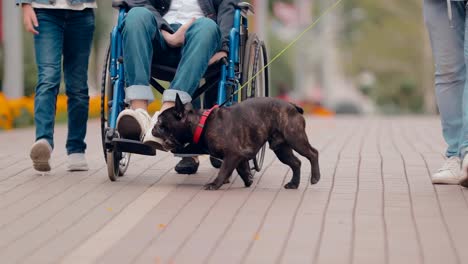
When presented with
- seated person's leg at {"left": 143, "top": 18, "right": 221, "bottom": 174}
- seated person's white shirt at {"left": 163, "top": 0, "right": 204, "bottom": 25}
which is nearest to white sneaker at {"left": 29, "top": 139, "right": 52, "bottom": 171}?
seated person's leg at {"left": 143, "top": 18, "right": 221, "bottom": 174}

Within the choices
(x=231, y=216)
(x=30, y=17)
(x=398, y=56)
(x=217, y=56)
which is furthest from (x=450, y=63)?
(x=398, y=56)

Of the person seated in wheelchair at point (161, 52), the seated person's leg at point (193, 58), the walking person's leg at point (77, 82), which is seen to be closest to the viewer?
the person seated in wheelchair at point (161, 52)

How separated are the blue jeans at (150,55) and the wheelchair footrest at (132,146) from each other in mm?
383

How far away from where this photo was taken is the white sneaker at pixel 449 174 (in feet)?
26.7

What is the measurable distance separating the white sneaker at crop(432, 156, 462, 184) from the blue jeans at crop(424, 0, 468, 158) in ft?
0.27

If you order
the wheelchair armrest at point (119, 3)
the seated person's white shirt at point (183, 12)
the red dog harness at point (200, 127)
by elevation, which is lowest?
the red dog harness at point (200, 127)

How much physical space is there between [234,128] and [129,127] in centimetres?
68

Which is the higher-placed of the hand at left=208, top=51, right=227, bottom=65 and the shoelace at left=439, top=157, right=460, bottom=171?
the hand at left=208, top=51, right=227, bottom=65

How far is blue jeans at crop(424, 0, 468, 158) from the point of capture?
8172 mm

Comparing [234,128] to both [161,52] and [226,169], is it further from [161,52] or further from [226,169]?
[161,52]

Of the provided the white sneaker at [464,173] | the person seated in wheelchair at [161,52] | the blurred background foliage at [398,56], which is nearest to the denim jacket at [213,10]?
the person seated in wheelchair at [161,52]

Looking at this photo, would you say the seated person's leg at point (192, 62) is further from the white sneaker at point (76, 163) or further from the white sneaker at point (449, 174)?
the white sneaker at point (449, 174)

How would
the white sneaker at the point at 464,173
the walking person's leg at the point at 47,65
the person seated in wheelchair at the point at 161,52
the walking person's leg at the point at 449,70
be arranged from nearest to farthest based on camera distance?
the white sneaker at the point at 464,173
the person seated in wheelchair at the point at 161,52
the walking person's leg at the point at 449,70
the walking person's leg at the point at 47,65

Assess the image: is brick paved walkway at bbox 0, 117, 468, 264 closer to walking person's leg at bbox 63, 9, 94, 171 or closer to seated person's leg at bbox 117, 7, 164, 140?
walking person's leg at bbox 63, 9, 94, 171
